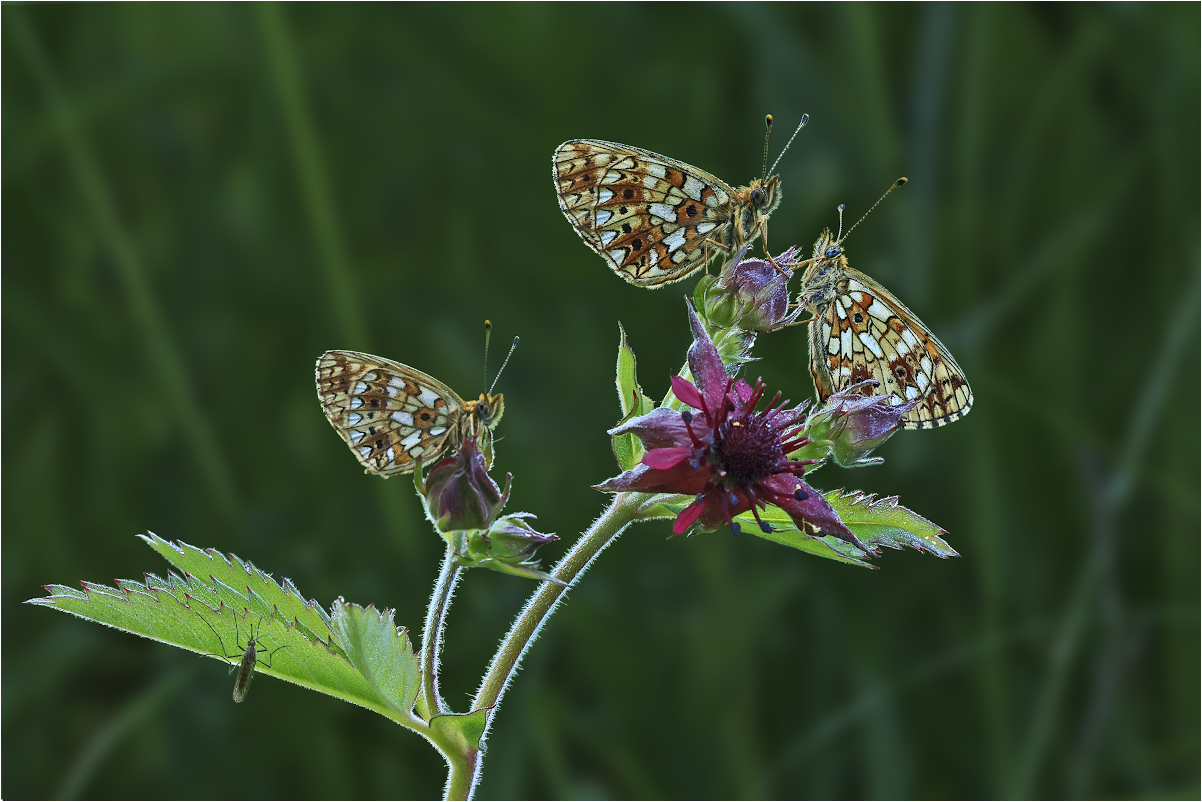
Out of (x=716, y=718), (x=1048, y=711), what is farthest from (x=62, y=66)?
(x=1048, y=711)

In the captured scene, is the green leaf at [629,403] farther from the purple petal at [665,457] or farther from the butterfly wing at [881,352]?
the butterfly wing at [881,352]

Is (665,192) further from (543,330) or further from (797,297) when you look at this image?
(543,330)

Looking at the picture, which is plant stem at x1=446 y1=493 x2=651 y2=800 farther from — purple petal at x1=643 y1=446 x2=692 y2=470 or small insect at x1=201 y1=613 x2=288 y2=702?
small insect at x1=201 y1=613 x2=288 y2=702

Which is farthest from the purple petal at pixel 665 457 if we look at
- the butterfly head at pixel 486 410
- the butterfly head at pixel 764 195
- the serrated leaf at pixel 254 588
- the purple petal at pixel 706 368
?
the butterfly head at pixel 764 195

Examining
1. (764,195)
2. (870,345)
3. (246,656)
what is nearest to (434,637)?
(246,656)

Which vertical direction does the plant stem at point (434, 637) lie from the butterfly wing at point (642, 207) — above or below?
below

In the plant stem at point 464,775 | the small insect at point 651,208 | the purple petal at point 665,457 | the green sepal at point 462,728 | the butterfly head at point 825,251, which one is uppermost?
the small insect at point 651,208
